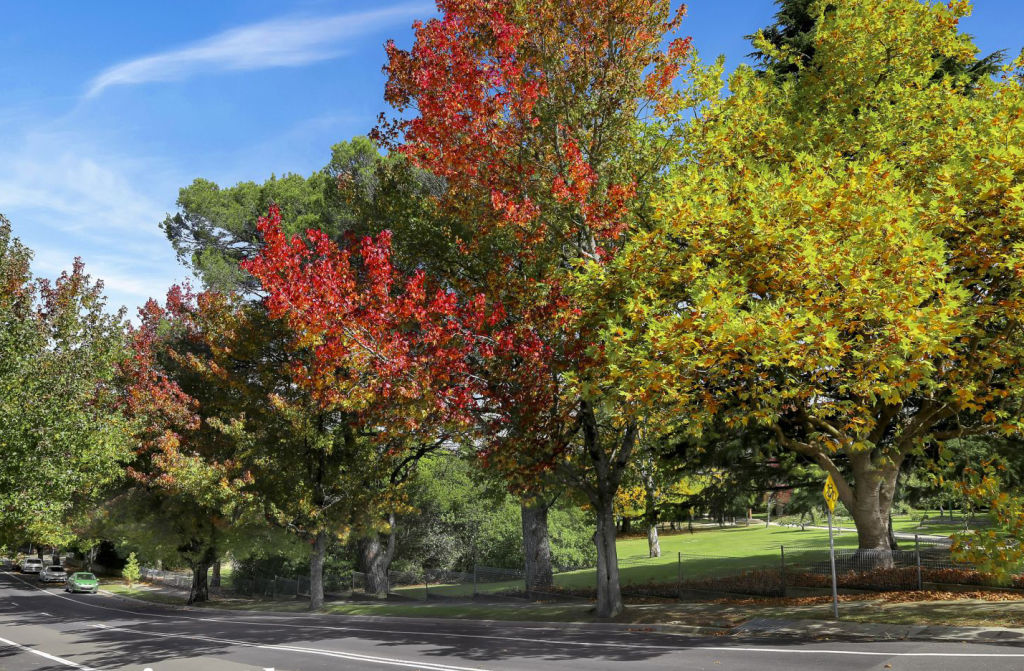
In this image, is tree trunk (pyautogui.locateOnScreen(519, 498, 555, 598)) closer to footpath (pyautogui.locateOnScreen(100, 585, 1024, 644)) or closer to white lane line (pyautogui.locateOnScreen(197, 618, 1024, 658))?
footpath (pyautogui.locateOnScreen(100, 585, 1024, 644))

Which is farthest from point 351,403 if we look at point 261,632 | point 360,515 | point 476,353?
point 360,515

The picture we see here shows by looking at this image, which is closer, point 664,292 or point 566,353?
point 664,292

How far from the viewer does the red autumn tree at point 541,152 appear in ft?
52.5

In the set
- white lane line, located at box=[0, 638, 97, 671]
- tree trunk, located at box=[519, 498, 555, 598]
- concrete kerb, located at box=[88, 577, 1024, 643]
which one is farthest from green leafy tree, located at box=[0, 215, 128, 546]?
tree trunk, located at box=[519, 498, 555, 598]

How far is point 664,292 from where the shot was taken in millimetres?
13781

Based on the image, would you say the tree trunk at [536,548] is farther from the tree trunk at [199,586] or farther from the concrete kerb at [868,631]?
the tree trunk at [199,586]

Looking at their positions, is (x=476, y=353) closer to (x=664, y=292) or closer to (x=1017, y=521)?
(x=664, y=292)

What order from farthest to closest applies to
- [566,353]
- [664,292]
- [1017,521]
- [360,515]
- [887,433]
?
[360,515] < [887,433] < [566,353] < [664,292] < [1017,521]

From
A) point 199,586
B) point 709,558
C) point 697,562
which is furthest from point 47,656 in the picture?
point 709,558

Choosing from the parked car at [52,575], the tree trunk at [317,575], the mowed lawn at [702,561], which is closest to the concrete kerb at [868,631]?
the mowed lawn at [702,561]

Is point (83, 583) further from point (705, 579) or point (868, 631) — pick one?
point (868, 631)

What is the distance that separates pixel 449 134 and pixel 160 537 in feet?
72.1

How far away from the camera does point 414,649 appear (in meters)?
14.8

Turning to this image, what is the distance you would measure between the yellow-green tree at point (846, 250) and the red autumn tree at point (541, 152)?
5.26 feet
